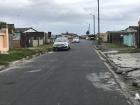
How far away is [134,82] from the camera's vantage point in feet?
59.1

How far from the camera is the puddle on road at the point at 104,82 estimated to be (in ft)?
55.7

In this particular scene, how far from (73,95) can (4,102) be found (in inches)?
91.1

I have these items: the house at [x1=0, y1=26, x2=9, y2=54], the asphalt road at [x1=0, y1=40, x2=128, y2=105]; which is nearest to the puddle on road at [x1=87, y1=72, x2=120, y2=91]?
the asphalt road at [x1=0, y1=40, x2=128, y2=105]

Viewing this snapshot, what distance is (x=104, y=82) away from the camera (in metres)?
18.7

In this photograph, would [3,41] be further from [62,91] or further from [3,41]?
[62,91]

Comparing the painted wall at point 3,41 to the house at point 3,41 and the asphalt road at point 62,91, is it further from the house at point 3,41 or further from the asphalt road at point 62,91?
the asphalt road at point 62,91

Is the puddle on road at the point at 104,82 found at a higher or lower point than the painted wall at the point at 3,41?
lower

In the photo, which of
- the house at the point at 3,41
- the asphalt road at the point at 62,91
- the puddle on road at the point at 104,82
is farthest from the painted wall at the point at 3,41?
the asphalt road at the point at 62,91

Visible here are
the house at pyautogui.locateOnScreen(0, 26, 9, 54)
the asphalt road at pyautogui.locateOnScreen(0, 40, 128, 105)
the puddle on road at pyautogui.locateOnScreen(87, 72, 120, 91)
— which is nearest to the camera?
the asphalt road at pyautogui.locateOnScreen(0, 40, 128, 105)

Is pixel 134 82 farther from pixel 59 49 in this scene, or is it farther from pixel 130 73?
pixel 59 49

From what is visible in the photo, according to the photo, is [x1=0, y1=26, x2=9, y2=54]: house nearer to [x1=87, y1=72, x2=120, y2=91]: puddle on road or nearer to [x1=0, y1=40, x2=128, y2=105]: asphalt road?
[x1=87, y1=72, x2=120, y2=91]: puddle on road

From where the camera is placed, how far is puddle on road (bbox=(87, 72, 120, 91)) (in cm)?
1698

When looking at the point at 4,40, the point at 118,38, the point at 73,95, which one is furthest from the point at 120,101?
the point at 118,38

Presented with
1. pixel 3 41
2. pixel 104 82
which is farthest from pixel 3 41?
pixel 104 82
